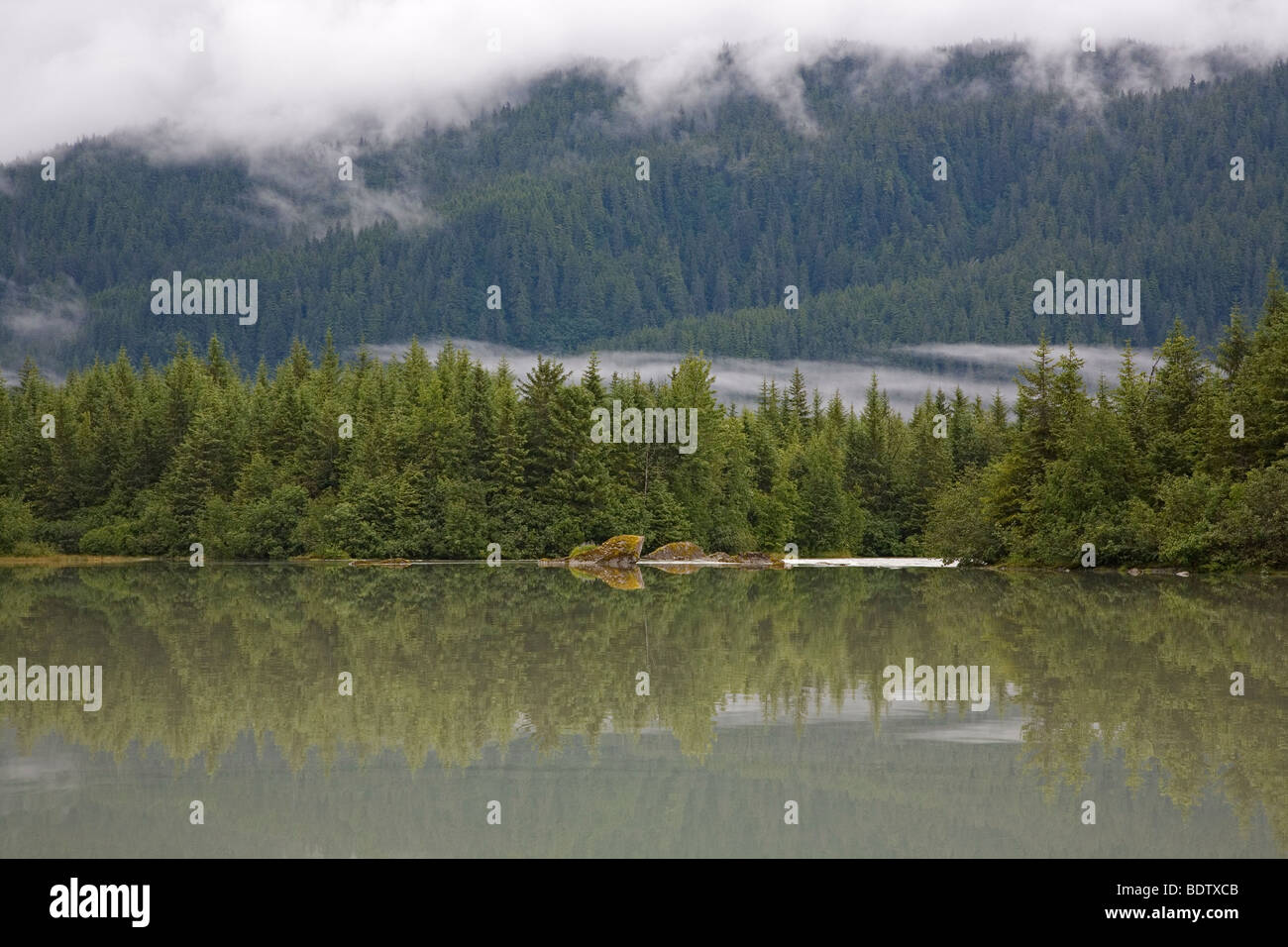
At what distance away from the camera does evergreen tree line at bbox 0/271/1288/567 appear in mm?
56938

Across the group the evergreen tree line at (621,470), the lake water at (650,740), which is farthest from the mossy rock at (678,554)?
the lake water at (650,740)

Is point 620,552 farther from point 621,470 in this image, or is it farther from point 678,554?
point 621,470

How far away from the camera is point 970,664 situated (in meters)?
22.9

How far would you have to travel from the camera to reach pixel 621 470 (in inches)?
3324

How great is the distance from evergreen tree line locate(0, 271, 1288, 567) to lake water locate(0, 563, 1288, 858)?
26048 millimetres

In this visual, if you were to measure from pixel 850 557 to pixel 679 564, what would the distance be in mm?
18652

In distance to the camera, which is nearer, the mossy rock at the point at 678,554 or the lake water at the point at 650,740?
the lake water at the point at 650,740

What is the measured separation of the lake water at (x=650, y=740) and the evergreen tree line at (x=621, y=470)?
85.5 feet

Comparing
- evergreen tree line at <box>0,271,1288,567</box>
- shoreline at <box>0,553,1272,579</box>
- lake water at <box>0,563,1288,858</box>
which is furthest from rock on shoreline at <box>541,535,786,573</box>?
lake water at <box>0,563,1288,858</box>

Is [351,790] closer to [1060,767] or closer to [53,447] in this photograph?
[1060,767]

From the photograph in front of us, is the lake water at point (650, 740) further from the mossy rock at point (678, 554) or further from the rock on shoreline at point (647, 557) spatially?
the mossy rock at point (678, 554)

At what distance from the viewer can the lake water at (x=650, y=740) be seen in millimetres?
12492

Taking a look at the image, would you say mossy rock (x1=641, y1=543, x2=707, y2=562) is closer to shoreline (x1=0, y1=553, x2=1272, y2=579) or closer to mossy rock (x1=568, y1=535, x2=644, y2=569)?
shoreline (x1=0, y1=553, x2=1272, y2=579)

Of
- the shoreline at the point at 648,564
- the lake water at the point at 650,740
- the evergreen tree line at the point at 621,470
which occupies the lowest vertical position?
the lake water at the point at 650,740
